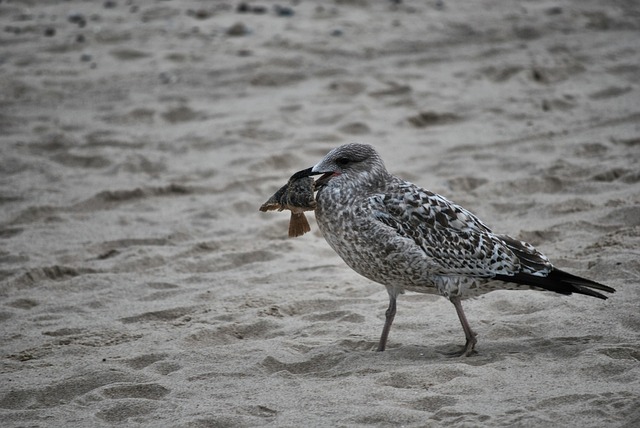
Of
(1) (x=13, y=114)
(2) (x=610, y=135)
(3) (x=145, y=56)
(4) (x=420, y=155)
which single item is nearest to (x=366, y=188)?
(4) (x=420, y=155)

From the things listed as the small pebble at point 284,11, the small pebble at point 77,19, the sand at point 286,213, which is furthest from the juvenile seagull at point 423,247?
the small pebble at point 77,19

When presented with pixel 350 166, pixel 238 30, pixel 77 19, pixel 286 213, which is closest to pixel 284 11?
pixel 238 30

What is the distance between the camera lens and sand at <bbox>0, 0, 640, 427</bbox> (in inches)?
184

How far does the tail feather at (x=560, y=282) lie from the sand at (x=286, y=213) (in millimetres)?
304

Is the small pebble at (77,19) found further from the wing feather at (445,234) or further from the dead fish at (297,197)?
the wing feather at (445,234)

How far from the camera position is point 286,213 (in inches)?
314

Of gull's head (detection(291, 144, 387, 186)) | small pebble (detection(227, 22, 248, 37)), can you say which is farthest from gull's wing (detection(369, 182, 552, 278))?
small pebble (detection(227, 22, 248, 37))

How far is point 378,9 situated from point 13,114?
5.50m

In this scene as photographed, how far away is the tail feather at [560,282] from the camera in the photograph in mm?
4988

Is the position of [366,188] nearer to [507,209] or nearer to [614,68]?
[507,209]

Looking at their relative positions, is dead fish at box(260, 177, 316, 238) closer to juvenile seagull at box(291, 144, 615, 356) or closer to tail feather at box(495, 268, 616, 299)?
juvenile seagull at box(291, 144, 615, 356)

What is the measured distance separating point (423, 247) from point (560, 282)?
0.78 metres

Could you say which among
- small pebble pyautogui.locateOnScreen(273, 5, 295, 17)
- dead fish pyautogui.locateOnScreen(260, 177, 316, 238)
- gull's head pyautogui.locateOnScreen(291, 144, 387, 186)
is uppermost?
small pebble pyautogui.locateOnScreen(273, 5, 295, 17)

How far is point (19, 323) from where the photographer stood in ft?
18.8
